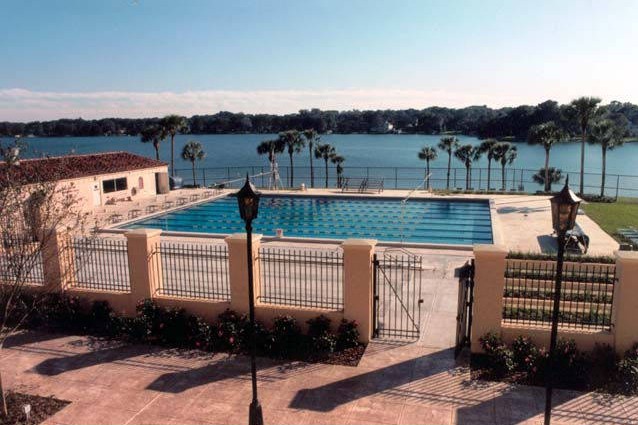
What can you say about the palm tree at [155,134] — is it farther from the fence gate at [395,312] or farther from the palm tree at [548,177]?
the fence gate at [395,312]

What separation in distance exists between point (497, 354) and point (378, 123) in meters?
182

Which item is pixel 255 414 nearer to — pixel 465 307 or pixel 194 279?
pixel 465 307

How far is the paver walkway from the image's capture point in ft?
27.7

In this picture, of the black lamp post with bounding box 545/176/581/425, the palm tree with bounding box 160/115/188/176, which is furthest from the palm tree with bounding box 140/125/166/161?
the black lamp post with bounding box 545/176/581/425

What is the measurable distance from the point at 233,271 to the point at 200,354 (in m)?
1.84

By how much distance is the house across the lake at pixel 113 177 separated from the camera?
30.5 m

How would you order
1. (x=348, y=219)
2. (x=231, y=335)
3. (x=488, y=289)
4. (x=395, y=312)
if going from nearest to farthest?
(x=488, y=289) < (x=231, y=335) < (x=395, y=312) < (x=348, y=219)

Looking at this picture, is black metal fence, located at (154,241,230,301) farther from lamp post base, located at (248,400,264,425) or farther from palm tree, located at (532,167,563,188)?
palm tree, located at (532,167,563,188)

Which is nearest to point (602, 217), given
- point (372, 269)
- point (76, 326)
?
point (372, 269)

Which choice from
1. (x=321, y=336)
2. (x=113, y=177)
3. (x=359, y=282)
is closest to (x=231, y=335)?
(x=321, y=336)

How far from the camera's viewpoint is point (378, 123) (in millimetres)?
187750

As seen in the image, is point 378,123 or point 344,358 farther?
point 378,123

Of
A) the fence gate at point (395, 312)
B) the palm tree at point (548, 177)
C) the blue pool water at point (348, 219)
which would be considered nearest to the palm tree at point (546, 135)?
the palm tree at point (548, 177)

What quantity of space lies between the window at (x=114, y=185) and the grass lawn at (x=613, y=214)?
27.2 meters
